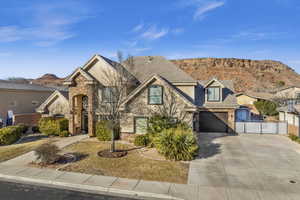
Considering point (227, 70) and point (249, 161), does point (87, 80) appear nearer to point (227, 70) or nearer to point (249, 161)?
point (249, 161)

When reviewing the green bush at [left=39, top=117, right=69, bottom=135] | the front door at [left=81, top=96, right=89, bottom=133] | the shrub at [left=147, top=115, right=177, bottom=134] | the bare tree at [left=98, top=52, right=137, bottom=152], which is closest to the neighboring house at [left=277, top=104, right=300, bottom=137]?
the shrub at [left=147, top=115, right=177, bottom=134]

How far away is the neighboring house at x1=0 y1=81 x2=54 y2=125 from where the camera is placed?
23.4 meters

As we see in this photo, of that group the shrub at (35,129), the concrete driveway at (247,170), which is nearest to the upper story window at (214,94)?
the concrete driveway at (247,170)

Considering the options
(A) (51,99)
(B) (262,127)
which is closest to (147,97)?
(A) (51,99)

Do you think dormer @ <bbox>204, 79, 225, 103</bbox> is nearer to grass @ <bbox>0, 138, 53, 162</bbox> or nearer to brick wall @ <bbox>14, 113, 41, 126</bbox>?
grass @ <bbox>0, 138, 53, 162</bbox>

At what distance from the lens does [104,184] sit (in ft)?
28.3

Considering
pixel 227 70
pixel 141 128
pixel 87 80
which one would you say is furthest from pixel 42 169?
pixel 227 70

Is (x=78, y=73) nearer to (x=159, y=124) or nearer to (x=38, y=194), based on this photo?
(x=159, y=124)

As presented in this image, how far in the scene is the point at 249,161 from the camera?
11.8 metres

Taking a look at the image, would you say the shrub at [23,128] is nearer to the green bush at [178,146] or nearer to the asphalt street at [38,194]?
the asphalt street at [38,194]

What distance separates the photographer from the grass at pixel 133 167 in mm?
9523

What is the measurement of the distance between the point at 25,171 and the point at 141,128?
9.60 meters

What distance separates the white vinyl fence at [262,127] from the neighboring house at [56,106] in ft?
70.0

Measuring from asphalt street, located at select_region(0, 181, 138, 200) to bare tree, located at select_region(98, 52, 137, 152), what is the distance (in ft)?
18.5
